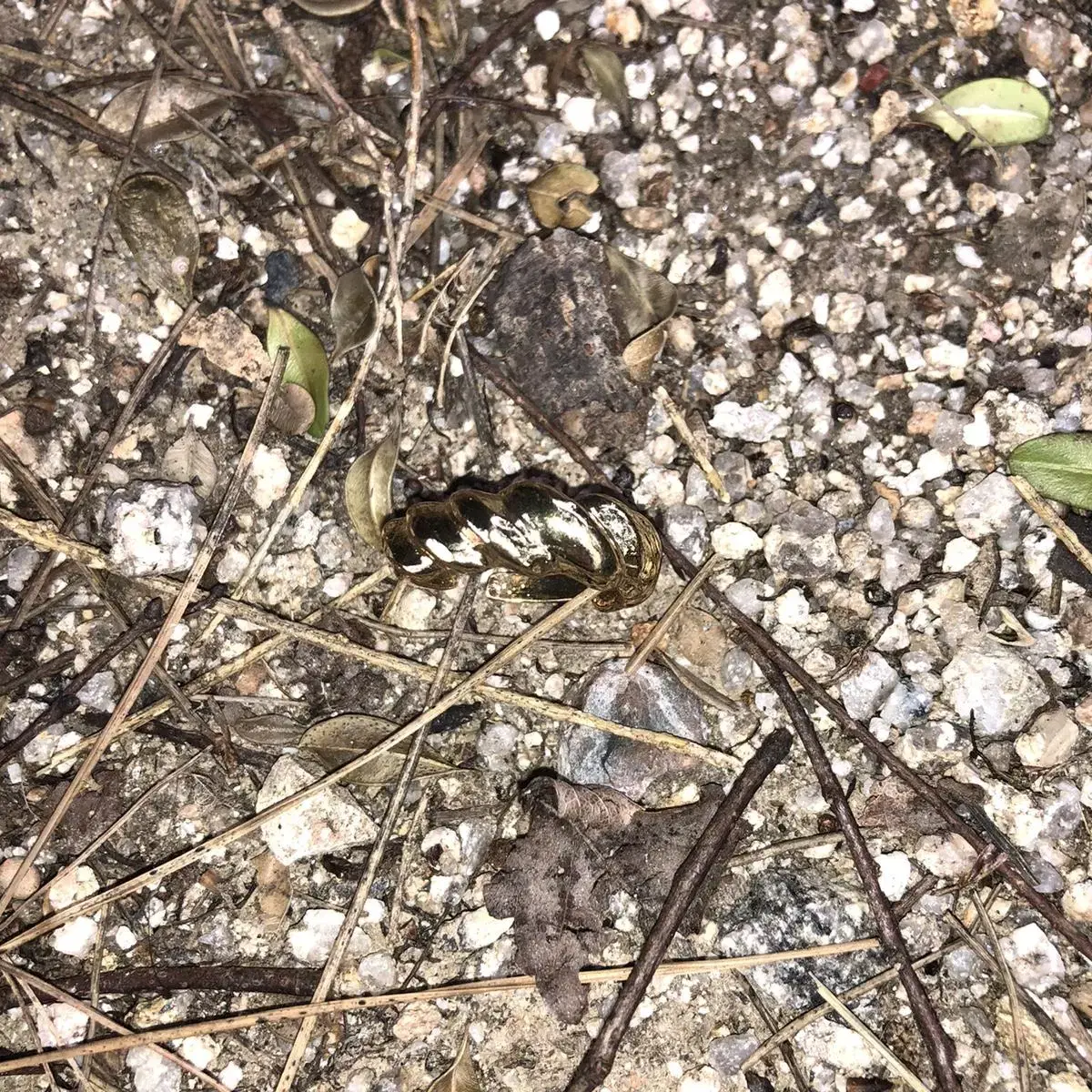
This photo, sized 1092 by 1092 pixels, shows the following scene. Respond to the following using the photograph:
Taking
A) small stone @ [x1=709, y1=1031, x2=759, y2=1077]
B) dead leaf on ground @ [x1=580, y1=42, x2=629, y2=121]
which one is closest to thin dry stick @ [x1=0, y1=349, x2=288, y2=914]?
dead leaf on ground @ [x1=580, y1=42, x2=629, y2=121]

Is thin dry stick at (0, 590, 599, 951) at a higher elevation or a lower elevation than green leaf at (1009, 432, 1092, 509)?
lower

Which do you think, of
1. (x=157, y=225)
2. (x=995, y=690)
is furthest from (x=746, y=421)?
(x=157, y=225)

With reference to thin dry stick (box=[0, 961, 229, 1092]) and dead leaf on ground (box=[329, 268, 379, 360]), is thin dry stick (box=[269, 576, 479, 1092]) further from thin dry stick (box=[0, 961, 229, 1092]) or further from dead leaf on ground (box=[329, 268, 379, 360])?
dead leaf on ground (box=[329, 268, 379, 360])

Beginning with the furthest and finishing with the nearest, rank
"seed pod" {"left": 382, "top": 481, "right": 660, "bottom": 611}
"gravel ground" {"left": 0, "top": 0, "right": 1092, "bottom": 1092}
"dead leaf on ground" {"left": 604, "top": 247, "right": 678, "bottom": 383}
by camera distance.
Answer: "dead leaf on ground" {"left": 604, "top": 247, "right": 678, "bottom": 383} → "gravel ground" {"left": 0, "top": 0, "right": 1092, "bottom": 1092} → "seed pod" {"left": 382, "top": 481, "right": 660, "bottom": 611}

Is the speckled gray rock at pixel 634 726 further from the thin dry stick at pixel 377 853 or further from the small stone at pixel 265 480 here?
the small stone at pixel 265 480

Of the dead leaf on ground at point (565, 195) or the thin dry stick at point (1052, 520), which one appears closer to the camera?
the thin dry stick at point (1052, 520)

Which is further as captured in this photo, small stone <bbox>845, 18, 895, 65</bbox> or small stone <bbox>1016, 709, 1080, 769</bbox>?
small stone <bbox>845, 18, 895, 65</bbox>

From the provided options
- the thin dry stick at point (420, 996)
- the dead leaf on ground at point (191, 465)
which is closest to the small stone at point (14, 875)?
the thin dry stick at point (420, 996)

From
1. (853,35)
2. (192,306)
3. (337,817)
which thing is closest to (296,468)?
(192,306)
